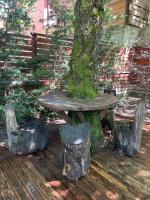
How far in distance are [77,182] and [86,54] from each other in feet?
6.17

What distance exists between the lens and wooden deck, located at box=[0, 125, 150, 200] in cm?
227

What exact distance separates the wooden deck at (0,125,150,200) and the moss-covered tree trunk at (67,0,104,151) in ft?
1.99

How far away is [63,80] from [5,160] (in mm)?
2705

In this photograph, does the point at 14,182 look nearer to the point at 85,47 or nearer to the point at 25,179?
the point at 25,179

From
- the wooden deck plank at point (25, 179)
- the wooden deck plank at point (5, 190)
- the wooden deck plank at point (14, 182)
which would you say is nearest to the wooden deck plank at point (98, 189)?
the wooden deck plank at point (25, 179)

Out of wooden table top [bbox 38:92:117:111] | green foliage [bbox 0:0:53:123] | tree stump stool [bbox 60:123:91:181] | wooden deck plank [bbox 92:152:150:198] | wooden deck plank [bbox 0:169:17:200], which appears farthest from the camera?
green foliage [bbox 0:0:53:123]

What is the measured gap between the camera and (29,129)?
3248 millimetres

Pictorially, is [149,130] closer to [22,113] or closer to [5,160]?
[22,113]

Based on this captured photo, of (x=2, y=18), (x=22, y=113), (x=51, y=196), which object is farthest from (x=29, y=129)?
(x=2, y=18)

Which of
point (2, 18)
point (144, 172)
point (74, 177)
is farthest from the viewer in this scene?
point (2, 18)

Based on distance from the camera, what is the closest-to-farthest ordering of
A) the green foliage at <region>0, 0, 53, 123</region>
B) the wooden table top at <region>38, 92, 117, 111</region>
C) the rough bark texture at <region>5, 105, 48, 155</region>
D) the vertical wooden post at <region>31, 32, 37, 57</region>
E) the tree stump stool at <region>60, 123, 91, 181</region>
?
the tree stump stool at <region>60, 123, 91, 181</region>, the wooden table top at <region>38, 92, 117, 111</region>, the rough bark texture at <region>5, 105, 48, 155</region>, the green foliage at <region>0, 0, 53, 123</region>, the vertical wooden post at <region>31, 32, 37, 57</region>

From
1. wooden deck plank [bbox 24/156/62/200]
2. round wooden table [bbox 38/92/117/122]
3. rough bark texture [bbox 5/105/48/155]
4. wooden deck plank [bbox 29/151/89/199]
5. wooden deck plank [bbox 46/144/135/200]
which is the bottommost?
wooden deck plank [bbox 24/156/62/200]

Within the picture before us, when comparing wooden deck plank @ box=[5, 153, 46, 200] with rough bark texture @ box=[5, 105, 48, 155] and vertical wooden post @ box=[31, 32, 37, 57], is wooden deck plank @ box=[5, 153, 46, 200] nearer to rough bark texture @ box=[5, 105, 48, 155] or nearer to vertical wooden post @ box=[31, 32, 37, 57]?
rough bark texture @ box=[5, 105, 48, 155]

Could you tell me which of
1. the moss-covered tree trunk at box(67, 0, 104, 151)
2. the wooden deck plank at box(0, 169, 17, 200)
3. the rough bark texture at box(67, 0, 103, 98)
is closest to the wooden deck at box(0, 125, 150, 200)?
the wooden deck plank at box(0, 169, 17, 200)
